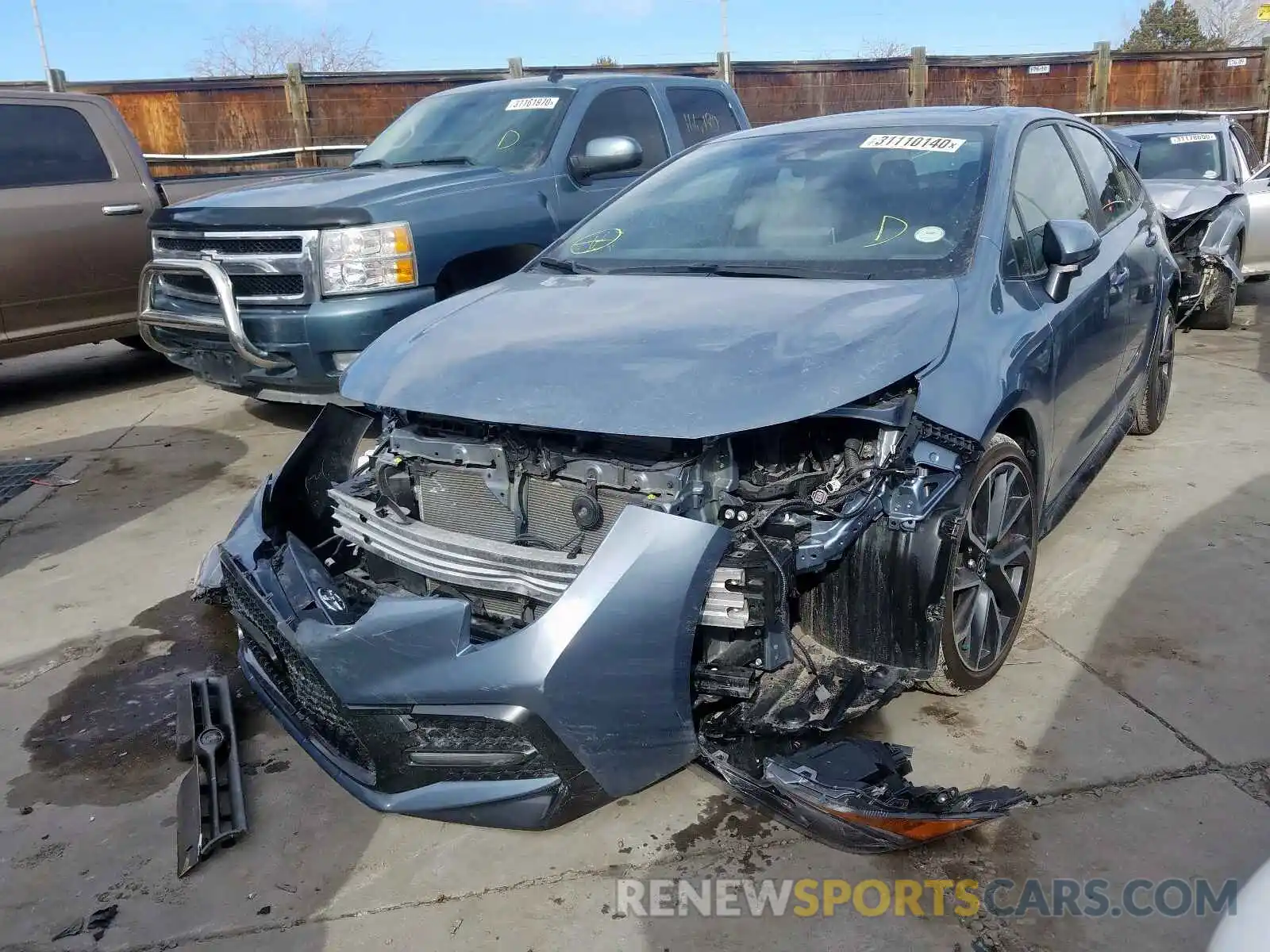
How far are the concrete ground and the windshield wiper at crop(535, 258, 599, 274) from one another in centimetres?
175

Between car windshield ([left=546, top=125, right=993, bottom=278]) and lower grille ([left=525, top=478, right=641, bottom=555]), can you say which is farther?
car windshield ([left=546, top=125, right=993, bottom=278])

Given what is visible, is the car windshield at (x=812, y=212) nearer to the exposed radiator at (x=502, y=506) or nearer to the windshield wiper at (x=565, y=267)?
the windshield wiper at (x=565, y=267)

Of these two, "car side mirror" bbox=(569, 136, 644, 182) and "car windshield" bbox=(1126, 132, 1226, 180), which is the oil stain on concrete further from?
"car windshield" bbox=(1126, 132, 1226, 180)

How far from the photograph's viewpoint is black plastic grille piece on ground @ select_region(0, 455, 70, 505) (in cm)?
549

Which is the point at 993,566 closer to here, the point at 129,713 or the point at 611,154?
the point at 129,713

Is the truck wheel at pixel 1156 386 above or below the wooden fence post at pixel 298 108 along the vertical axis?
below

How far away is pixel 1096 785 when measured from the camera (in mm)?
2682

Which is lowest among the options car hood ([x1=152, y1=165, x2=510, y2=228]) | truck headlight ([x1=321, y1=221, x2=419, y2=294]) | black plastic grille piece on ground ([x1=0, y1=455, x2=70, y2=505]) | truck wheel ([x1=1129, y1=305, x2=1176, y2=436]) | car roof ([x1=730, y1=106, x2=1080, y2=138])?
black plastic grille piece on ground ([x1=0, y1=455, x2=70, y2=505])

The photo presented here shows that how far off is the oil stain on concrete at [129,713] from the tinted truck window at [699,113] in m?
4.44

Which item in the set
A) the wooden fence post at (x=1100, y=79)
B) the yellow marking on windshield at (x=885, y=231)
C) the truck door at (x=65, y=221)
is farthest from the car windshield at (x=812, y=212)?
the wooden fence post at (x=1100, y=79)

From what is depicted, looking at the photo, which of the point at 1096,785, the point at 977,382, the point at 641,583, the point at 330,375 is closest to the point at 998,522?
the point at 977,382

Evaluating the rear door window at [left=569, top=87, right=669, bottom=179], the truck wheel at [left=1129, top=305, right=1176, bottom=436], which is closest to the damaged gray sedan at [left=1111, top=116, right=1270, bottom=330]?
the truck wheel at [left=1129, top=305, right=1176, bottom=436]

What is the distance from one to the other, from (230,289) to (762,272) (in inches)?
121

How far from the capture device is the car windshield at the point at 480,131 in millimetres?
5906
